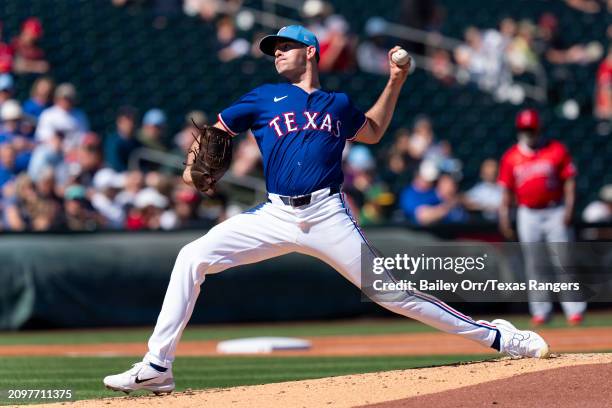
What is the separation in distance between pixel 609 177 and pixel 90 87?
7402 mm

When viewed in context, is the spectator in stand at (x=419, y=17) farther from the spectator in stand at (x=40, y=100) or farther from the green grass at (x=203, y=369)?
the green grass at (x=203, y=369)

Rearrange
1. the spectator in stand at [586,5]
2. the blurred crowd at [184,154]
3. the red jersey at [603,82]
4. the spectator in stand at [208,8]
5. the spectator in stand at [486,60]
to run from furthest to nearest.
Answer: the spectator in stand at [586,5], the spectator in stand at [486,60], the spectator in stand at [208,8], the red jersey at [603,82], the blurred crowd at [184,154]

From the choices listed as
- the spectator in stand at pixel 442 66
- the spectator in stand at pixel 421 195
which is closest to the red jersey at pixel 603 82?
the spectator in stand at pixel 442 66

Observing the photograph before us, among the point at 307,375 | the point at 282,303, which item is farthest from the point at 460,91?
the point at 307,375

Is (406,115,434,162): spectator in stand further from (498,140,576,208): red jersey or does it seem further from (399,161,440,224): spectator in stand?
(498,140,576,208): red jersey

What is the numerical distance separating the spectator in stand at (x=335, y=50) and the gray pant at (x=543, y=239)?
6308 millimetres

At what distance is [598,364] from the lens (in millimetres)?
6105

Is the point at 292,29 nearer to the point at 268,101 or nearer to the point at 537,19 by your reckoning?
the point at 268,101

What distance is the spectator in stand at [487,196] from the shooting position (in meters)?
14.8

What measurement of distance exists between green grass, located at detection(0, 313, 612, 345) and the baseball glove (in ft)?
16.4

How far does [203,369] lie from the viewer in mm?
8117

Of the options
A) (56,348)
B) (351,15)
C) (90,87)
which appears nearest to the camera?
(56,348)

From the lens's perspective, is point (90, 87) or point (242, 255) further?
point (90, 87)

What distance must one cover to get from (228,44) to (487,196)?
4.89 m
